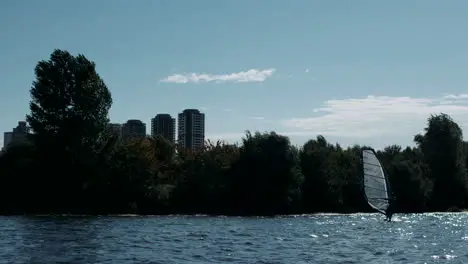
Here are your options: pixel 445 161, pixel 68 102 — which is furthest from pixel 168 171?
pixel 445 161

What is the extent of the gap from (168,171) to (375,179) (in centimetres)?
4011

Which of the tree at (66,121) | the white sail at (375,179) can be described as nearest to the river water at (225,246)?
the white sail at (375,179)

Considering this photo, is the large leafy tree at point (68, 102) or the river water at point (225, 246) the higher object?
the large leafy tree at point (68, 102)

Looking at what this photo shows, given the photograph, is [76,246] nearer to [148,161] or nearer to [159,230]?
[159,230]

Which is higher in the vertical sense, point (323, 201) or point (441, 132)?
point (441, 132)

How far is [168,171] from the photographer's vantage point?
111000 mm

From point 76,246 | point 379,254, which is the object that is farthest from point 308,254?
point 76,246

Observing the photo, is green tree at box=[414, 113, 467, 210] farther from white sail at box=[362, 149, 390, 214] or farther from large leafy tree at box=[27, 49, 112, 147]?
large leafy tree at box=[27, 49, 112, 147]

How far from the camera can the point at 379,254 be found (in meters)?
39.3

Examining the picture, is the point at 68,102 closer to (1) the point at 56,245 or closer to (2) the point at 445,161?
(1) the point at 56,245

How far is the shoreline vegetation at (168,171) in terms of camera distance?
9344cm

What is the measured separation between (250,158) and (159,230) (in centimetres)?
4939

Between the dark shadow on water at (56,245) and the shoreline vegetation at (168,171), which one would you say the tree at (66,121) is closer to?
the shoreline vegetation at (168,171)

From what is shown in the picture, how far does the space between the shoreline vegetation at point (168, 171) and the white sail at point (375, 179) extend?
77.7ft
